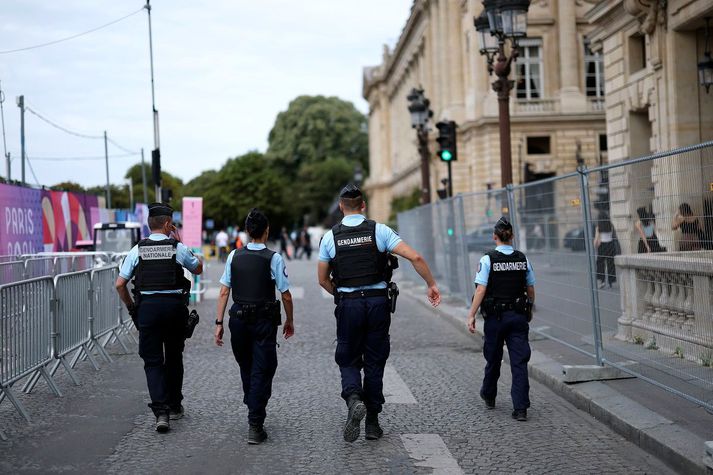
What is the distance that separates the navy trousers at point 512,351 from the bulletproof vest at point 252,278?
6.59 ft

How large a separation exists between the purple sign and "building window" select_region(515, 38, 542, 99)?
34.9m

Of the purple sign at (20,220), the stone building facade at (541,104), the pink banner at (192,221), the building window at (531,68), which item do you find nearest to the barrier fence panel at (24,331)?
the purple sign at (20,220)

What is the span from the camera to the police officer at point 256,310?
7180 mm

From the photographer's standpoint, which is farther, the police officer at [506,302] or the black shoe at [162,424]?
the police officer at [506,302]

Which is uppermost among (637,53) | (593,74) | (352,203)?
(593,74)

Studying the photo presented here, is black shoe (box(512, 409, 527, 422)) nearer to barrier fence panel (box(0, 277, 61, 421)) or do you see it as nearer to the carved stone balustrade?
the carved stone balustrade

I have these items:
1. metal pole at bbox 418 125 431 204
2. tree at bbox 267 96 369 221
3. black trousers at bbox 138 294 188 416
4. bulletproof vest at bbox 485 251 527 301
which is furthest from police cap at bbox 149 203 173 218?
tree at bbox 267 96 369 221

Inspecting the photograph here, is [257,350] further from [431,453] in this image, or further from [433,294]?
[431,453]

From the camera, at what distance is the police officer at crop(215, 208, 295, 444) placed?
718 cm

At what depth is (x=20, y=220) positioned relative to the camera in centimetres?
2305

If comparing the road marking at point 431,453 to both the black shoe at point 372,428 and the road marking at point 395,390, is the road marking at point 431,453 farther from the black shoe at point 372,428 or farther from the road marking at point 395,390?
the road marking at point 395,390

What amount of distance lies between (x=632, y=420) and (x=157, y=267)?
3911 millimetres

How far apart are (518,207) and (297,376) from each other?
4287 millimetres

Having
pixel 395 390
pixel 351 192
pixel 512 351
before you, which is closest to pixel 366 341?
pixel 351 192
